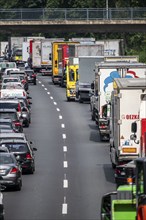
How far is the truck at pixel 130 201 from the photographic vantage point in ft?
66.2

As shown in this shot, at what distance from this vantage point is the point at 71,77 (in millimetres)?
77188

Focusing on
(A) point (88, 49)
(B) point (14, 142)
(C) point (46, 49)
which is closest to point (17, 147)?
(B) point (14, 142)

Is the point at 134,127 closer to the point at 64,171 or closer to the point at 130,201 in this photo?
the point at 64,171

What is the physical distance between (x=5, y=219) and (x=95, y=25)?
242ft

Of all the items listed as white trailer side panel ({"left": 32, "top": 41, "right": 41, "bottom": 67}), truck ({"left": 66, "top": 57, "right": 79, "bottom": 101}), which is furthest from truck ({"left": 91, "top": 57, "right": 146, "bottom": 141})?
white trailer side panel ({"left": 32, "top": 41, "right": 41, "bottom": 67})

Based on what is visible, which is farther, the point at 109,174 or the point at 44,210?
the point at 109,174

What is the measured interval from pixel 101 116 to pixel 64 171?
9.28 meters

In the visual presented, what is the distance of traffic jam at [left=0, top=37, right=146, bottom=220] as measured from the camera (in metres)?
24.4

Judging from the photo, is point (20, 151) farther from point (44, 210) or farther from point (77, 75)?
point (77, 75)

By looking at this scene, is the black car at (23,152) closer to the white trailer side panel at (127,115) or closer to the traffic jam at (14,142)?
the traffic jam at (14,142)

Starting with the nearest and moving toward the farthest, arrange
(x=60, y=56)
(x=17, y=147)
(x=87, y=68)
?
1. (x=17, y=147)
2. (x=87, y=68)
3. (x=60, y=56)

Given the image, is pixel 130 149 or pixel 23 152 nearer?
pixel 130 149

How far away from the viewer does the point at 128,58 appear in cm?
6500

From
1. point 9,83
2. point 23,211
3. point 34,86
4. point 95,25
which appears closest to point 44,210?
point 23,211
